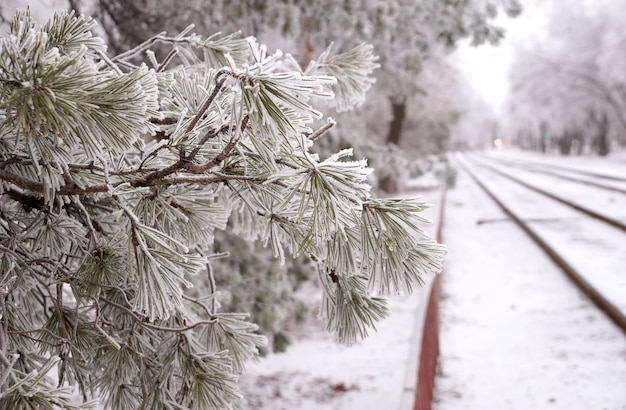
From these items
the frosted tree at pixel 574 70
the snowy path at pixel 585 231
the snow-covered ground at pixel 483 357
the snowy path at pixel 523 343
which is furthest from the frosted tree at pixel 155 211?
the frosted tree at pixel 574 70

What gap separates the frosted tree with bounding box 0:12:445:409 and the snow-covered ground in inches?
58.9

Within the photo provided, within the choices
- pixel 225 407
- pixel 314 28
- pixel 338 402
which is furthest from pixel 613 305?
pixel 225 407

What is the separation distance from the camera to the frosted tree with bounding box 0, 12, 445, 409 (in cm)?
137

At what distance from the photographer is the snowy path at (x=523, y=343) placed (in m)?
4.99

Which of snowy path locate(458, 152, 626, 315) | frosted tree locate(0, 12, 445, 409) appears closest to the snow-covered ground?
snowy path locate(458, 152, 626, 315)

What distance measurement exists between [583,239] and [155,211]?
10.7 m

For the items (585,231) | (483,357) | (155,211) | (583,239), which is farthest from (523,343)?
(585,231)

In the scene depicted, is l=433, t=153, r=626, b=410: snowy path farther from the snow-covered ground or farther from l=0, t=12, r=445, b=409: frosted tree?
l=0, t=12, r=445, b=409: frosted tree

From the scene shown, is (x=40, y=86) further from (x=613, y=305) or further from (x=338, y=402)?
(x=613, y=305)

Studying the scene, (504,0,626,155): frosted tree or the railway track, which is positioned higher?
(504,0,626,155): frosted tree

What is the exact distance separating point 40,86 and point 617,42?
35108mm

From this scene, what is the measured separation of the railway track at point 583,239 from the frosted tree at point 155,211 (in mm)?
Result: 5422

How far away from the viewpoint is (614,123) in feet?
169

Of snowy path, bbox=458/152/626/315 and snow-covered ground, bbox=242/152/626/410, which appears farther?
snowy path, bbox=458/152/626/315
